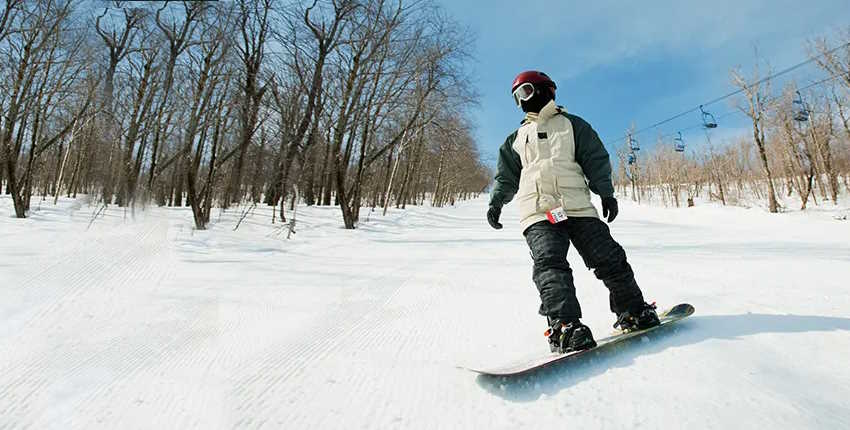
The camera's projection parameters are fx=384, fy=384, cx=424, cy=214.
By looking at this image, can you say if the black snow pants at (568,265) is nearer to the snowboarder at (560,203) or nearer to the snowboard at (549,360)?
the snowboarder at (560,203)

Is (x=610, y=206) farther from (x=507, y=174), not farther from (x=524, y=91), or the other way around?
(x=524, y=91)

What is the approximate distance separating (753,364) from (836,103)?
1117 inches

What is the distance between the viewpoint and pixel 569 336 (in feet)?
6.05

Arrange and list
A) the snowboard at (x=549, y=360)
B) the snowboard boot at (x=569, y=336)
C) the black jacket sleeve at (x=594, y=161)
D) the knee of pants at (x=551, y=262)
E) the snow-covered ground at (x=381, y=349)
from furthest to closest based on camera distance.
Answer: the black jacket sleeve at (x=594, y=161)
the knee of pants at (x=551, y=262)
the snowboard boot at (x=569, y=336)
the snowboard at (x=549, y=360)
the snow-covered ground at (x=381, y=349)

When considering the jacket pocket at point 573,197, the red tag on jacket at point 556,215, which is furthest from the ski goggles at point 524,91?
the red tag on jacket at point 556,215

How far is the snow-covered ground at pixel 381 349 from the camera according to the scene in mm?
1426

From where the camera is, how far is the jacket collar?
92.7 inches

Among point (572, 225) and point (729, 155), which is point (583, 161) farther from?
point (729, 155)

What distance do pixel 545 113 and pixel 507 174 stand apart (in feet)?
1.45

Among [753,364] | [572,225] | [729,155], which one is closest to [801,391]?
[753,364]

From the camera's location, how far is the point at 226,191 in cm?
1440

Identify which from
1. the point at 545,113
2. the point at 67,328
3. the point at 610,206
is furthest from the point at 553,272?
the point at 67,328

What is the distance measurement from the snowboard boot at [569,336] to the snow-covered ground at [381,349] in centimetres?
8

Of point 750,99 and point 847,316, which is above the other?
point 750,99
